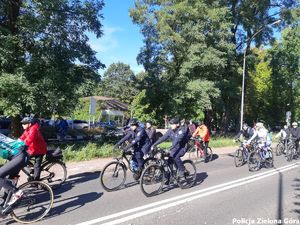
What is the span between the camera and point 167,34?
30125 millimetres

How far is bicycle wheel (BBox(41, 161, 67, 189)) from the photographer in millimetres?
10191

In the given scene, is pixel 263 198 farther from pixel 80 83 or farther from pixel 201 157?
pixel 80 83

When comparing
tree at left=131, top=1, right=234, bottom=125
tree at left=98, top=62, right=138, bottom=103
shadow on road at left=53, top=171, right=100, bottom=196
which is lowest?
shadow on road at left=53, top=171, right=100, bottom=196

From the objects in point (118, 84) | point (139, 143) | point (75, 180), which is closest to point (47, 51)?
point (75, 180)

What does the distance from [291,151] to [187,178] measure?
1043cm

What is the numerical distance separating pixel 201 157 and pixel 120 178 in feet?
27.5

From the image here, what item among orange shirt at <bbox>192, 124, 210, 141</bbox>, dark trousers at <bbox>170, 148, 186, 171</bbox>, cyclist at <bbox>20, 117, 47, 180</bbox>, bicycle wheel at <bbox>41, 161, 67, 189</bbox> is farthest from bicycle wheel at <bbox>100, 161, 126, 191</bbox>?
orange shirt at <bbox>192, 124, 210, 141</bbox>

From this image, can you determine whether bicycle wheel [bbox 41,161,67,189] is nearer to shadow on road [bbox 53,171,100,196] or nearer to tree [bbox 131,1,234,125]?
shadow on road [bbox 53,171,100,196]

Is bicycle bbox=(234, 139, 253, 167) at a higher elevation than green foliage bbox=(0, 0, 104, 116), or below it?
below

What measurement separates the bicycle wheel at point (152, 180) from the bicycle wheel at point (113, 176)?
94 centimetres

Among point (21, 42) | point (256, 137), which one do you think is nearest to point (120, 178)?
point (256, 137)

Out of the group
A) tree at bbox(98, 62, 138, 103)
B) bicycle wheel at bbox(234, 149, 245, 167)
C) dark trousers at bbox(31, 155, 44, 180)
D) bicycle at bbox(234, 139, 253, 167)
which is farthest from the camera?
tree at bbox(98, 62, 138, 103)

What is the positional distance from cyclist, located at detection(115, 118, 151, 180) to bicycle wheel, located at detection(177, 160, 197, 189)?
1.08 m

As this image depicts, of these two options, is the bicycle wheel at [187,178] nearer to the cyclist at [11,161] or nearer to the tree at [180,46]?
the cyclist at [11,161]
